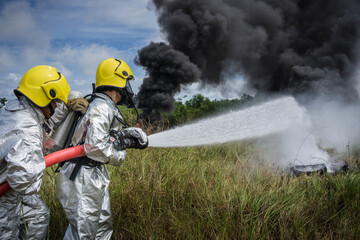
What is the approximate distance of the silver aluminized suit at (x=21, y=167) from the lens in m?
1.67

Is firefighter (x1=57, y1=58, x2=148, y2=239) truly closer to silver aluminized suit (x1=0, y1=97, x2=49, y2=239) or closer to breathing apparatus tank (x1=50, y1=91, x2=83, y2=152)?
breathing apparatus tank (x1=50, y1=91, x2=83, y2=152)

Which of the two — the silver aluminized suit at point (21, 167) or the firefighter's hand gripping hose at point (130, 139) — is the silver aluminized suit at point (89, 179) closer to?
the firefighter's hand gripping hose at point (130, 139)

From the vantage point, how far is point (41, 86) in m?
2.02

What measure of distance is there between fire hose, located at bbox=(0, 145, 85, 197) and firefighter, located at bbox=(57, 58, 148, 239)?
0.25ft

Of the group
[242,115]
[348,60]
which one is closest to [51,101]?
[242,115]

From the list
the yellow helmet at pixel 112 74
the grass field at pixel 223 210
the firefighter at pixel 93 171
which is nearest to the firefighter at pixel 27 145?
the firefighter at pixel 93 171

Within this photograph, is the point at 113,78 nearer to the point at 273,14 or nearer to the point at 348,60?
the point at 348,60

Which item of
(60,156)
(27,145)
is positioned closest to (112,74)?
(60,156)

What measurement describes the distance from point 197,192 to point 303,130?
5532 millimetres

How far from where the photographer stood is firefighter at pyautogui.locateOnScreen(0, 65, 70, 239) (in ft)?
5.52

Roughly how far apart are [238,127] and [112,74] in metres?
3.83

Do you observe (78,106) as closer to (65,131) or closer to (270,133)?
(65,131)

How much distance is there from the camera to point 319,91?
11.7 metres

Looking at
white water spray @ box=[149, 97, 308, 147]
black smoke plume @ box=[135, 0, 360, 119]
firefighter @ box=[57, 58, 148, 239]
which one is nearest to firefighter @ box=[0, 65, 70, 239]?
firefighter @ box=[57, 58, 148, 239]
